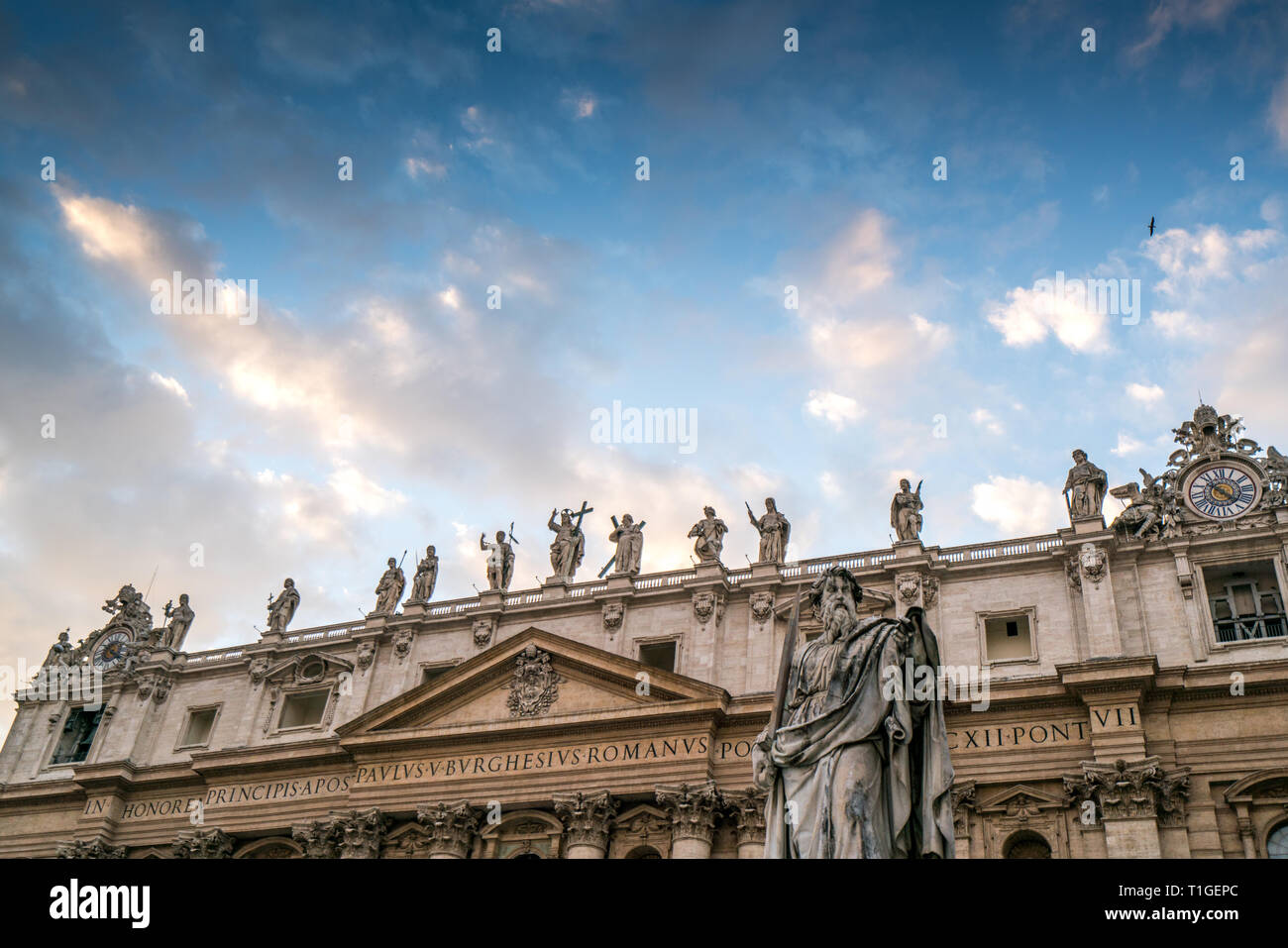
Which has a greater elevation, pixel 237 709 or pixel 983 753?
pixel 237 709

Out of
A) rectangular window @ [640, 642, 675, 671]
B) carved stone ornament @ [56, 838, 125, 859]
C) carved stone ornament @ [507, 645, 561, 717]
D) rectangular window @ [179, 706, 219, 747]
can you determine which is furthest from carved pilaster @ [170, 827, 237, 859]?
rectangular window @ [640, 642, 675, 671]

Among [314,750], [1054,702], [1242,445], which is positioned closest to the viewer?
[1054,702]

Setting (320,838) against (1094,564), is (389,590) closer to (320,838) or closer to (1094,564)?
(320,838)

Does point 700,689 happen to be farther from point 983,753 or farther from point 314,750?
point 314,750

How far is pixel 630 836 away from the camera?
3047cm

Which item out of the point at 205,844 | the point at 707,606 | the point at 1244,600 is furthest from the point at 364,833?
the point at 1244,600

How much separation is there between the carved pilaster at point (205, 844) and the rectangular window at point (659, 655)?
536 inches

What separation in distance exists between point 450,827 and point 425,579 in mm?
9789

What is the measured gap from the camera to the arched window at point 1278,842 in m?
25.3

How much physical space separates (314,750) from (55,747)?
12.7m

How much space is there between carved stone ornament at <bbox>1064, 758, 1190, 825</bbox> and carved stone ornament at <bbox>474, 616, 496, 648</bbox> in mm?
17827

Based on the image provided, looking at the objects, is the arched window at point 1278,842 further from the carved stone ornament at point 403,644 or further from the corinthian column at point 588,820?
the carved stone ornament at point 403,644

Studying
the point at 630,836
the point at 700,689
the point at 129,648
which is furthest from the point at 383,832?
the point at 129,648
